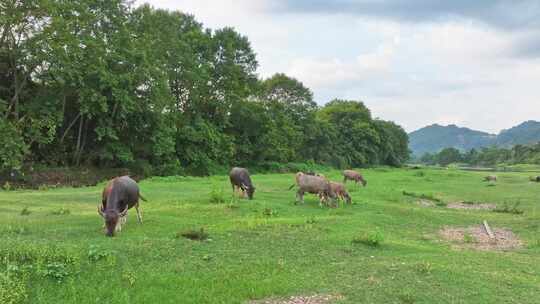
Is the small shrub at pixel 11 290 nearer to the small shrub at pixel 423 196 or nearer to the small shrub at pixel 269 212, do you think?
the small shrub at pixel 269 212

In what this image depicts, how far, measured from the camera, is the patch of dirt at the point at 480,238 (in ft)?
53.2

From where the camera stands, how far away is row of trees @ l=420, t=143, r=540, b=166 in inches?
5321

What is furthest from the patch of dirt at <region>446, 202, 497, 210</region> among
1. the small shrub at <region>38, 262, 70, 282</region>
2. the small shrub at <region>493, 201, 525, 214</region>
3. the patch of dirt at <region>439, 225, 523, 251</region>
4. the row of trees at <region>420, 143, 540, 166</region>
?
the row of trees at <region>420, 143, 540, 166</region>

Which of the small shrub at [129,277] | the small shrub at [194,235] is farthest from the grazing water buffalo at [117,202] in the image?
the small shrub at [129,277]

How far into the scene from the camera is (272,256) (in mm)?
11906

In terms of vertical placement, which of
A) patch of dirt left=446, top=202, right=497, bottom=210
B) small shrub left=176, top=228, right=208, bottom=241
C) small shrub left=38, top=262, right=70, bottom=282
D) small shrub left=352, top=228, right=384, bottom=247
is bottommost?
patch of dirt left=446, top=202, right=497, bottom=210

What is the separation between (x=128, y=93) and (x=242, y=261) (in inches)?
1273

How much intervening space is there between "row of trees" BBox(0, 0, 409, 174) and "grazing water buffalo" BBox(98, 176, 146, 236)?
20757 millimetres

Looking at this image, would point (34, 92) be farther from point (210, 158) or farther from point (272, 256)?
point (272, 256)

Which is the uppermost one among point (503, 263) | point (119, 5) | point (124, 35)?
point (119, 5)

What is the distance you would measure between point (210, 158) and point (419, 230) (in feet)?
117

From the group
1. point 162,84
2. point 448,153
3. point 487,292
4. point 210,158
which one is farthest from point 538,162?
point 487,292

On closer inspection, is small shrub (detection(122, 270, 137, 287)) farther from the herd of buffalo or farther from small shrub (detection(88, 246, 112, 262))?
the herd of buffalo

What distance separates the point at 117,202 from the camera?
14352mm
